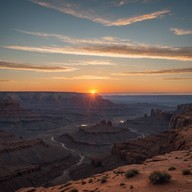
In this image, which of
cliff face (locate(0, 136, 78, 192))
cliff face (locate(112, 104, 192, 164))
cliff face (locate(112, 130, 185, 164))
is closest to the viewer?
cliff face (locate(112, 104, 192, 164))

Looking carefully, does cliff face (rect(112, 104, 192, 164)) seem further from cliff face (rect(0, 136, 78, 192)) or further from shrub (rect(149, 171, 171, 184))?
shrub (rect(149, 171, 171, 184))

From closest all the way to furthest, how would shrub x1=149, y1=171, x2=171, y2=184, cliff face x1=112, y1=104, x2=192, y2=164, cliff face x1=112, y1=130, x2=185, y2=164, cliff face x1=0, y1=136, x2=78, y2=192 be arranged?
shrub x1=149, y1=171, x2=171, y2=184 < cliff face x1=112, y1=104, x2=192, y2=164 < cliff face x1=112, y1=130, x2=185, y2=164 < cliff face x1=0, y1=136, x2=78, y2=192

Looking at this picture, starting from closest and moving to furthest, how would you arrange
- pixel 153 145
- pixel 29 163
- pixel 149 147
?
pixel 149 147 < pixel 153 145 < pixel 29 163

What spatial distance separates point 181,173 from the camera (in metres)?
26.0

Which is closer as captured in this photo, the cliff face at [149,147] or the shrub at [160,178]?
the shrub at [160,178]

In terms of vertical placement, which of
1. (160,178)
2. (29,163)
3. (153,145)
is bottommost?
(29,163)

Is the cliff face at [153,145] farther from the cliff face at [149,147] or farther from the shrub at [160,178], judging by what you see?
the shrub at [160,178]

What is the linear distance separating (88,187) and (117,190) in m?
4.78

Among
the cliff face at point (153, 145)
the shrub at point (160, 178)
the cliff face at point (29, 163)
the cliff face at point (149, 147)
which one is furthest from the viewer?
the cliff face at point (29, 163)

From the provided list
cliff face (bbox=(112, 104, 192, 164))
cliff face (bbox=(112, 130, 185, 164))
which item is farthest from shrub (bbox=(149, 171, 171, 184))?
cliff face (bbox=(112, 130, 185, 164))

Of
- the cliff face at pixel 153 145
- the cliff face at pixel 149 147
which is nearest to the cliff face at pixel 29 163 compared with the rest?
the cliff face at pixel 153 145

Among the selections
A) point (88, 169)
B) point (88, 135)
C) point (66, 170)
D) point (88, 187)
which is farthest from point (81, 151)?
point (88, 187)

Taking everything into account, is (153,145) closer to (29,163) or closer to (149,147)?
(149,147)

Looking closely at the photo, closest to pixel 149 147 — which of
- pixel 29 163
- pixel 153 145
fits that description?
pixel 153 145
